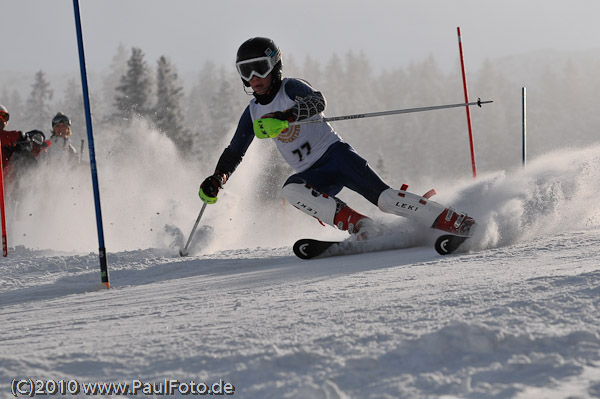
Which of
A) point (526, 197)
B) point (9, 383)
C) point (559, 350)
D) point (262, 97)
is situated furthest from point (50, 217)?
point (559, 350)

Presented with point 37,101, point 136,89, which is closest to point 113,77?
point 37,101

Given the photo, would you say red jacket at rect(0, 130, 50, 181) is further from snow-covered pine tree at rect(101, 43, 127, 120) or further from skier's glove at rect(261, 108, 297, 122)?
snow-covered pine tree at rect(101, 43, 127, 120)

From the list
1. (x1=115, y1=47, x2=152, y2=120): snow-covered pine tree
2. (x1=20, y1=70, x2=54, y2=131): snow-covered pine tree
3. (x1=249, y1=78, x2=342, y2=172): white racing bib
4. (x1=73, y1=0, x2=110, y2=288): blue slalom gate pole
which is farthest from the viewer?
(x1=20, y1=70, x2=54, y2=131): snow-covered pine tree

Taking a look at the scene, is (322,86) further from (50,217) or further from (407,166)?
(50,217)

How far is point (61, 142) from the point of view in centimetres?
950

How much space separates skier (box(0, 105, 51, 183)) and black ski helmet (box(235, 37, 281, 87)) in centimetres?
524

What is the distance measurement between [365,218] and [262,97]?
4.08ft

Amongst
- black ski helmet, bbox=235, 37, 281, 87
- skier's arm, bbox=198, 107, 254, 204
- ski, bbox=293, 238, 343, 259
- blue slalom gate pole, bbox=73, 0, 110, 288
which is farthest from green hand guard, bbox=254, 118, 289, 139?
blue slalom gate pole, bbox=73, 0, 110, 288

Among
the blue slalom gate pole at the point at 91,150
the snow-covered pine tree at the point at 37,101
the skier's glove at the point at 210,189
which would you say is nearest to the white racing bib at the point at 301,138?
the skier's glove at the point at 210,189

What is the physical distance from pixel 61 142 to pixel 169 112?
24.4 m

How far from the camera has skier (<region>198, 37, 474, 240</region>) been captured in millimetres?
4906

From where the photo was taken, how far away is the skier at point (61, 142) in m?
9.41

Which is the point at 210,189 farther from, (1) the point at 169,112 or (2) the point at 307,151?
(1) the point at 169,112

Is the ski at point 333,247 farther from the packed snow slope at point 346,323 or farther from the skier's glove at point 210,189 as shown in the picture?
the skier's glove at point 210,189
